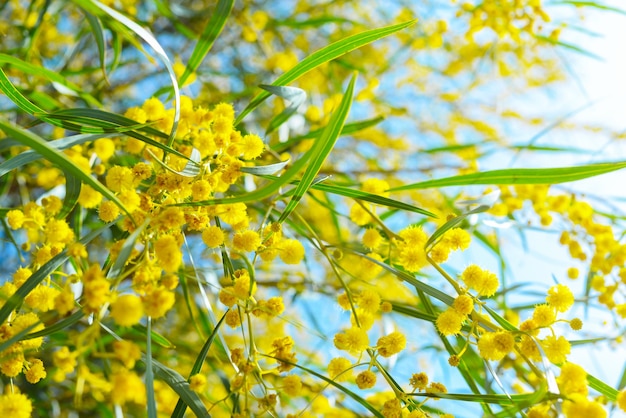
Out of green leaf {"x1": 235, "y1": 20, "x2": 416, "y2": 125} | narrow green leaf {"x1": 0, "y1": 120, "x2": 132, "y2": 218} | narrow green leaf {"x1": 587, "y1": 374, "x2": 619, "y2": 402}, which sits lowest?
narrow green leaf {"x1": 0, "y1": 120, "x2": 132, "y2": 218}

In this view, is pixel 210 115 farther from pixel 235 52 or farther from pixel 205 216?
pixel 235 52

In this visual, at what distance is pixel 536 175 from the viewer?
0.77 metres

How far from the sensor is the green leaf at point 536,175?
0.73 metres

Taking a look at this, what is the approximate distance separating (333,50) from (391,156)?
5.14ft

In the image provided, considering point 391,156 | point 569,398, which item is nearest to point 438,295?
point 569,398

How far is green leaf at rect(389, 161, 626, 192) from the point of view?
28.5 inches

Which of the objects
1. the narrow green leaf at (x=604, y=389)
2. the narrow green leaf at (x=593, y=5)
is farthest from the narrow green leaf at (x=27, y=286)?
the narrow green leaf at (x=593, y=5)

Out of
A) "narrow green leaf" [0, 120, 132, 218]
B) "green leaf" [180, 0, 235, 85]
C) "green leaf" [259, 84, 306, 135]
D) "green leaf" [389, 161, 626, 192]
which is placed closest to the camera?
"narrow green leaf" [0, 120, 132, 218]

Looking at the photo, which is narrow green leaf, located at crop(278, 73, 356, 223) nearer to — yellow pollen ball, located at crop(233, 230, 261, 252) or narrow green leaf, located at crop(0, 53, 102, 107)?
yellow pollen ball, located at crop(233, 230, 261, 252)

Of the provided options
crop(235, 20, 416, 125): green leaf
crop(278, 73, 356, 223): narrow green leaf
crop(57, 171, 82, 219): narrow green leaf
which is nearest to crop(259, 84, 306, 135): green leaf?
crop(235, 20, 416, 125): green leaf

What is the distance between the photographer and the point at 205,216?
2.35ft

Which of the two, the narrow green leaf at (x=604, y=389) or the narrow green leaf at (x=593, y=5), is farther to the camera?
the narrow green leaf at (x=593, y=5)

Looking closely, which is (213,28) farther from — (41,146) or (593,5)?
(593,5)

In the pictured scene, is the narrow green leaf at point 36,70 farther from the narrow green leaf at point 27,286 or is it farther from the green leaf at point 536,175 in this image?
the green leaf at point 536,175
